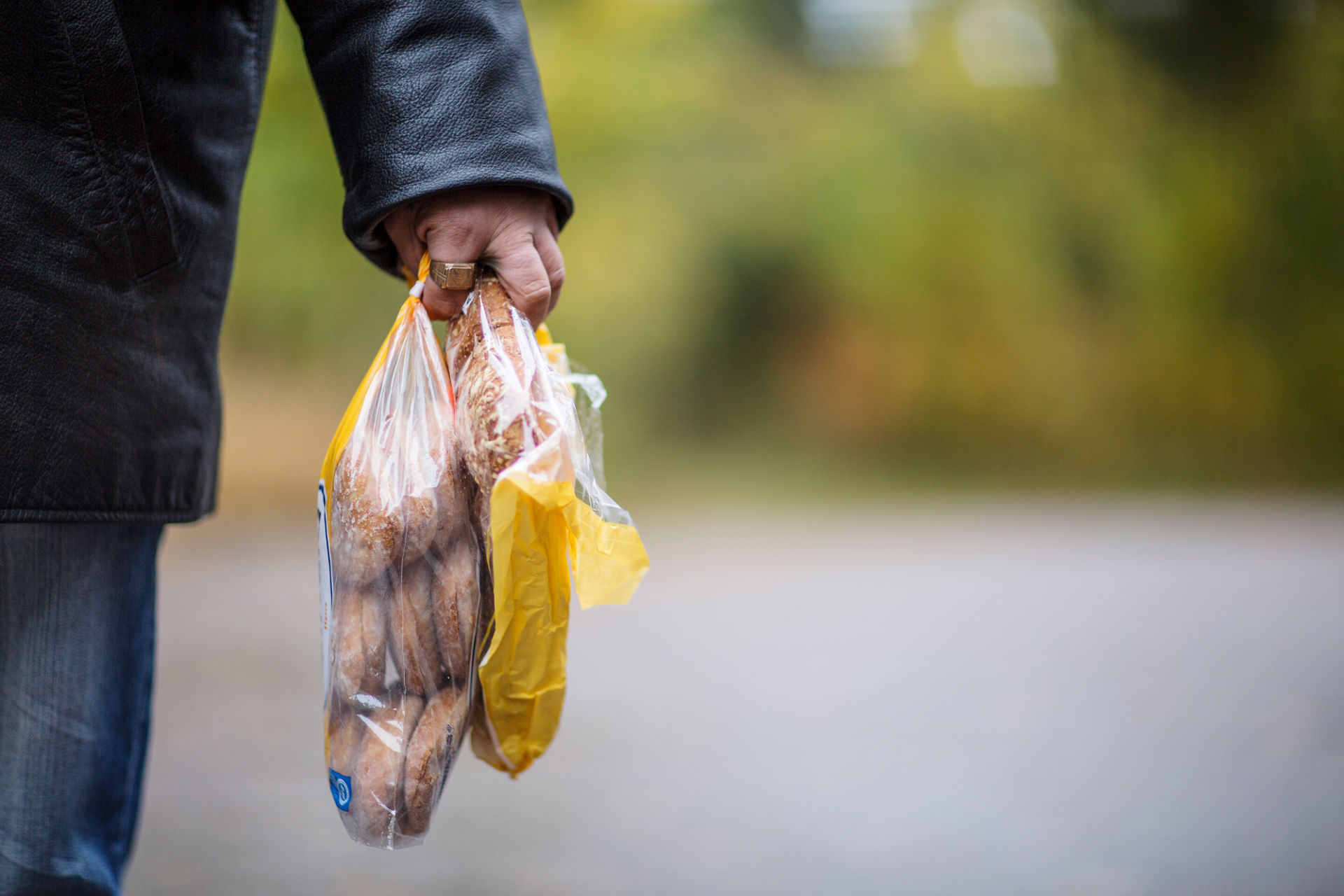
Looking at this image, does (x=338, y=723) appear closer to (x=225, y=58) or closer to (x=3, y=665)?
(x=3, y=665)

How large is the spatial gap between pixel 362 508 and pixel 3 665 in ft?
1.31

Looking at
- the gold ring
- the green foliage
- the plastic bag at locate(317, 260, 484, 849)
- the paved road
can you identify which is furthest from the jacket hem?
the green foliage

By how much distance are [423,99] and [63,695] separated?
73cm

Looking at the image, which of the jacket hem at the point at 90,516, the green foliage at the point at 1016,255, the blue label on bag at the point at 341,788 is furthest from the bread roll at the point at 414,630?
the green foliage at the point at 1016,255

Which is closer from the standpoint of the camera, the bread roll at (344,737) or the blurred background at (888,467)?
the bread roll at (344,737)

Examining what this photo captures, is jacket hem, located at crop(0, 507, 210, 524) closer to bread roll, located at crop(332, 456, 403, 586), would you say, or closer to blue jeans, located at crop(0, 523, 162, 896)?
blue jeans, located at crop(0, 523, 162, 896)

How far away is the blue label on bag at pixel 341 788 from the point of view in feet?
3.54

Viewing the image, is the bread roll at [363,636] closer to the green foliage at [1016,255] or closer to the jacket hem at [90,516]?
the jacket hem at [90,516]

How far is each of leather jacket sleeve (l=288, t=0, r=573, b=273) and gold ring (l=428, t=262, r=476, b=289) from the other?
0.25 feet

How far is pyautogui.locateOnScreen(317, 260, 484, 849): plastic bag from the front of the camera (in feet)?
3.49

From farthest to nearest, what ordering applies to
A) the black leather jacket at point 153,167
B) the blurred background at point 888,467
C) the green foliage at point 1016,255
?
the green foliage at point 1016,255, the blurred background at point 888,467, the black leather jacket at point 153,167

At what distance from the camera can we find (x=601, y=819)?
251cm

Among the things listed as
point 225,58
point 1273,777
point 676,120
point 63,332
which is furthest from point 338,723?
point 676,120

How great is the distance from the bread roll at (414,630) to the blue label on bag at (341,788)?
4.7 inches
